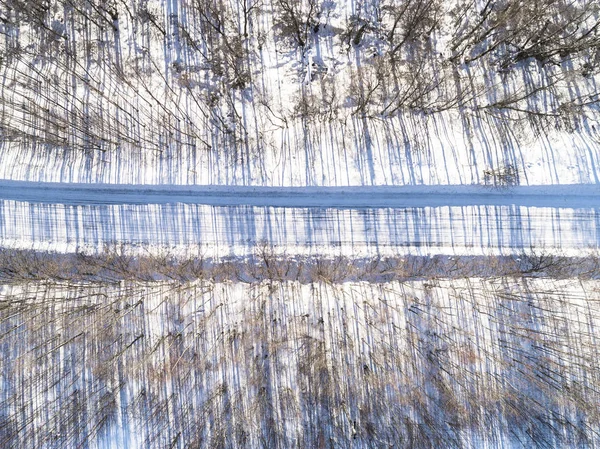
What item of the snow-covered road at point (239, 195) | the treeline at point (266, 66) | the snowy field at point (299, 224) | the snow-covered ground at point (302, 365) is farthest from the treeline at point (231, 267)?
the treeline at point (266, 66)

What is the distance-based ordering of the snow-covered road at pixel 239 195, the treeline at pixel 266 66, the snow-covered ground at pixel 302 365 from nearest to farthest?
the snow-covered ground at pixel 302 365, the snow-covered road at pixel 239 195, the treeline at pixel 266 66

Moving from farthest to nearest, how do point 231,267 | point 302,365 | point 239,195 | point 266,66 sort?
point 266,66
point 239,195
point 231,267
point 302,365

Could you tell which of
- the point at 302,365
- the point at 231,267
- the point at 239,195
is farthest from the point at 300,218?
the point at 302,365

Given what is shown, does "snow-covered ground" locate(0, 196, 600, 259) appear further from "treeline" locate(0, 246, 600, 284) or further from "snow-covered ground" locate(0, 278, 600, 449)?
"snow-covered ground" locate(0, 278, 600, 449)

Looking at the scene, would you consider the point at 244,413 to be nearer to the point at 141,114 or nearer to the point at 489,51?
the point at 141,114

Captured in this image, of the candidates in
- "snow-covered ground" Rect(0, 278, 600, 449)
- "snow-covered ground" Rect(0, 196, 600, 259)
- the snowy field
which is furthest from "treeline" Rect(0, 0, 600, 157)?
"snow-covered ground" Rect(0, 278, 600, 449)

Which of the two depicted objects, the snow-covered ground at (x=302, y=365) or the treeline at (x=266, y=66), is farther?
the treeline at (x=266, y=66)

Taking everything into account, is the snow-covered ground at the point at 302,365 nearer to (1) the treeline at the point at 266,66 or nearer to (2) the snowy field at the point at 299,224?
(2) the snowy field at the point at 299,224

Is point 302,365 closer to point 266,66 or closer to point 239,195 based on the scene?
point 239,195

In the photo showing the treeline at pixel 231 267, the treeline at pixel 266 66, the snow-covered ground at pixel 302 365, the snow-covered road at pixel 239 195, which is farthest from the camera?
the treeline at pixel 266 66
